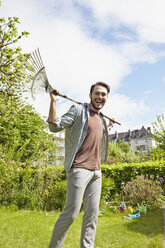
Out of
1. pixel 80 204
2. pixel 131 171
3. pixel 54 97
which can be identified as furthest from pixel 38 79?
pixel 131 171

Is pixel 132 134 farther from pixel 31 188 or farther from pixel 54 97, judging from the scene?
pixel 54 97

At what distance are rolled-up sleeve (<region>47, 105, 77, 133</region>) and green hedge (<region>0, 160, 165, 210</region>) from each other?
3.70m

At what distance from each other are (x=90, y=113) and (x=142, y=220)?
3.12 metres

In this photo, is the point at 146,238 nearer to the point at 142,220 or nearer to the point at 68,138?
the point at 142,220

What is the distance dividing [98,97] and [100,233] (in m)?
2.35

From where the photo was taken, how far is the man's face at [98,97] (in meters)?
2.33

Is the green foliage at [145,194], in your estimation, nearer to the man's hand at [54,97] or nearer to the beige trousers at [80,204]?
the beige trousers at [80,204]

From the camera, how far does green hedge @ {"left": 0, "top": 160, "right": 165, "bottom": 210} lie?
571cm

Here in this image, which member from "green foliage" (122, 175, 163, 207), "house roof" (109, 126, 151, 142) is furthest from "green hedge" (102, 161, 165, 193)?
"house roof" (109, 126, 151, 142)

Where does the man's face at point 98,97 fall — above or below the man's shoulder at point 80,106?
above

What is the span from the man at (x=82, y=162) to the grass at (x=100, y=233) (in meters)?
0.97

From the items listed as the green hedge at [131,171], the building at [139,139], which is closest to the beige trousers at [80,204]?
the green hedge at [131,171]

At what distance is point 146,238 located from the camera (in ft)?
10.3

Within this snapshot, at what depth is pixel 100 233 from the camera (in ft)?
11.1
